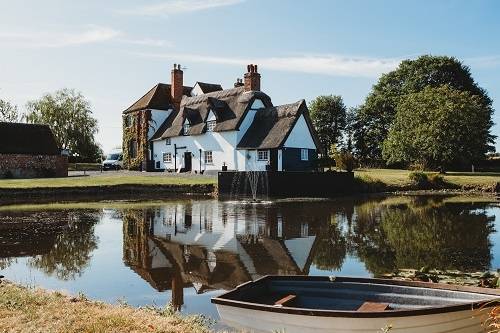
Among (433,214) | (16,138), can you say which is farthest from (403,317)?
(16,138)

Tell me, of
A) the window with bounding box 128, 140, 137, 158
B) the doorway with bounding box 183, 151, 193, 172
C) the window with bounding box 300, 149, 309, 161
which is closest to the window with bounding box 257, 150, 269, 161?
the window with bounding box 300, 149, 309, 161

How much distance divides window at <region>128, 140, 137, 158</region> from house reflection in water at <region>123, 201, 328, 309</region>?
33818 mm

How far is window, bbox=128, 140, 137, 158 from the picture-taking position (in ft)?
198

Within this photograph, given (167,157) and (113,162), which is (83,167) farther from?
(167,157)

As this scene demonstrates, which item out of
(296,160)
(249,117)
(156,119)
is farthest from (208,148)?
(156,119)

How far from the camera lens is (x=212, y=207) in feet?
99.7

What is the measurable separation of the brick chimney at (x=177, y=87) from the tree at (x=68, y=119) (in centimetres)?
2350

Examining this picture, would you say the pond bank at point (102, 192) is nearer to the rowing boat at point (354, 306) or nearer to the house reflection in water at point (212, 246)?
the house reflection in water at point (212, 246)

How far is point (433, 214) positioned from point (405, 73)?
50185 millimetres

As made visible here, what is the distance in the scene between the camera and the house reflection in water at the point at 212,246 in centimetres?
1220

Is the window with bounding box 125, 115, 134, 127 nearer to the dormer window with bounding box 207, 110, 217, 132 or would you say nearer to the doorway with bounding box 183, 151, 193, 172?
the doorway with bounding box 183, 151, 193, 172

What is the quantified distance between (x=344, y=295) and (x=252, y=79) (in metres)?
41.4

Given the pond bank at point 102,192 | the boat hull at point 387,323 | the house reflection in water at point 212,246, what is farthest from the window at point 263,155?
the boat hull at point 387,323

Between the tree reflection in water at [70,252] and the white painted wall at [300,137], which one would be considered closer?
the tree reflection in water at [70,252]
